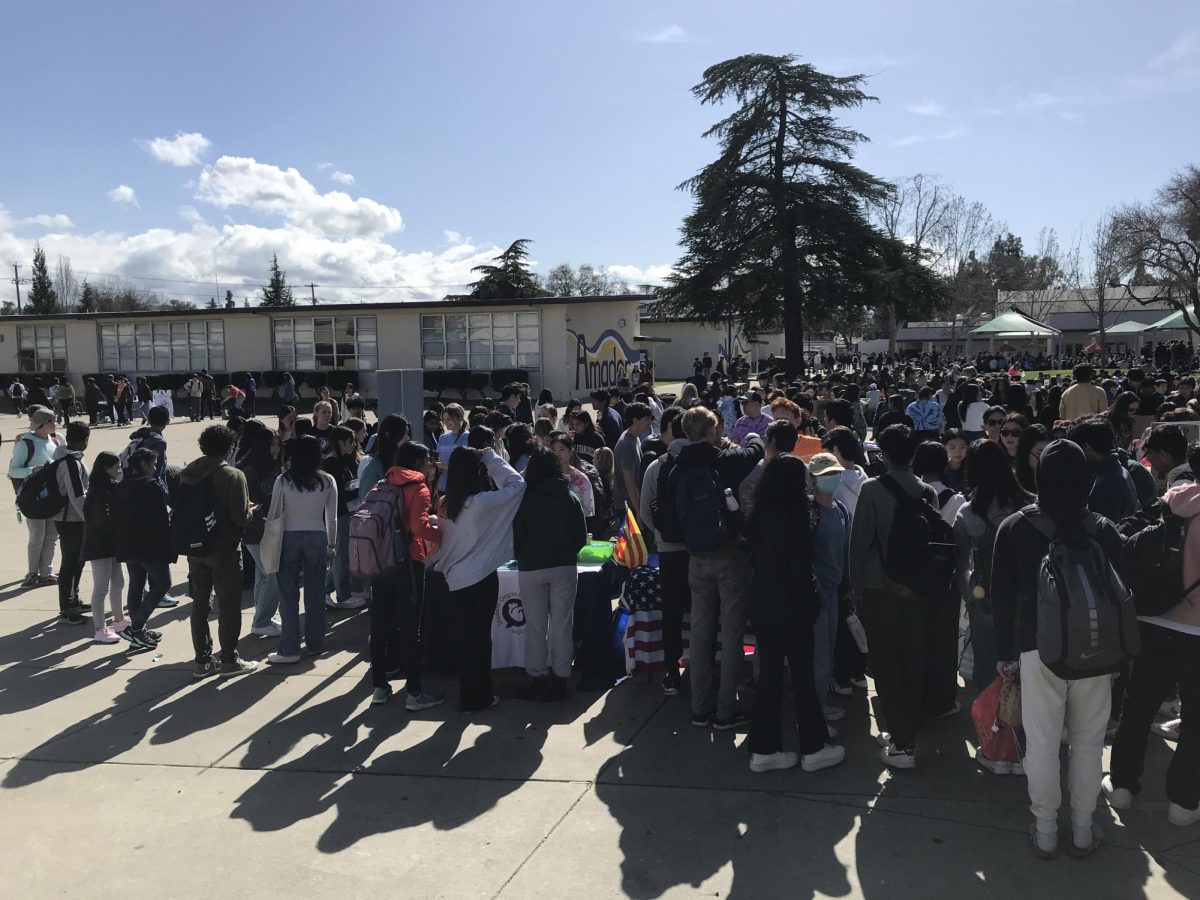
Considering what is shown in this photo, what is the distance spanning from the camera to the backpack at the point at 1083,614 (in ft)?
11.6

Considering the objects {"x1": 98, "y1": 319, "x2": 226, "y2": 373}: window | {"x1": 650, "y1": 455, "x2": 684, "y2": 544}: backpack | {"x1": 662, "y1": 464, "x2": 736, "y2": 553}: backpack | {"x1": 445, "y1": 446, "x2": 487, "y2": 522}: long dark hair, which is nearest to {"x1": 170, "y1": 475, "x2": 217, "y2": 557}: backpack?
{"x1": 445, "y1": 446, "x2": 487, "y2": 522}: long dark hair

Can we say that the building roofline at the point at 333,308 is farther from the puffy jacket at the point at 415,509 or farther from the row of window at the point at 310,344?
the puffy jacket at the point at 415,509

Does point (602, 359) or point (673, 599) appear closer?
point (673, 599)

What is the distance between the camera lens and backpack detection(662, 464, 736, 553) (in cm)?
→ 490

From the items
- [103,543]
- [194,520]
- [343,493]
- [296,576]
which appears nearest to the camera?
[194,520]

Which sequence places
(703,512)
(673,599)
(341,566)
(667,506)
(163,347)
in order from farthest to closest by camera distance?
(163,347) < (341,566) < (673,599) < (667,506) < (703,512)

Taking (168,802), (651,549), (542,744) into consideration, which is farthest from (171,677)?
(651,549)

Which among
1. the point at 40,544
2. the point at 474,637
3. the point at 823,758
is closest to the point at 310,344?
the point at 40,544

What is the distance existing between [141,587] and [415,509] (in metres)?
2.92

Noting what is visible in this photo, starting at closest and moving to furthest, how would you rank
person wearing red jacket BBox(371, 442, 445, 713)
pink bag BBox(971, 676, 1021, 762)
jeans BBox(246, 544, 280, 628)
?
pink bag BBox(971, 676, 1021, 762) < person wearing red jacket BBox(371, 442, 445, 713) < jeans BBox(246, 544, 280, 628)

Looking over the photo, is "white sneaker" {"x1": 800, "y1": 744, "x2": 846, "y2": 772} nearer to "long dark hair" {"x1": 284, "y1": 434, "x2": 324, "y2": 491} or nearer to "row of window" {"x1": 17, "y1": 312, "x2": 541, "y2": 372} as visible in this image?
"long dark hair" {"x1": 284, "y1": 434, "x2": 324, "y2": 491}

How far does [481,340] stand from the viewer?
115ft

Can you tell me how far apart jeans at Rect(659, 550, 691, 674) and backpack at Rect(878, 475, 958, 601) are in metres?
1.38

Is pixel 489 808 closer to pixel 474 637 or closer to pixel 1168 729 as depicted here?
pixel 474 637
